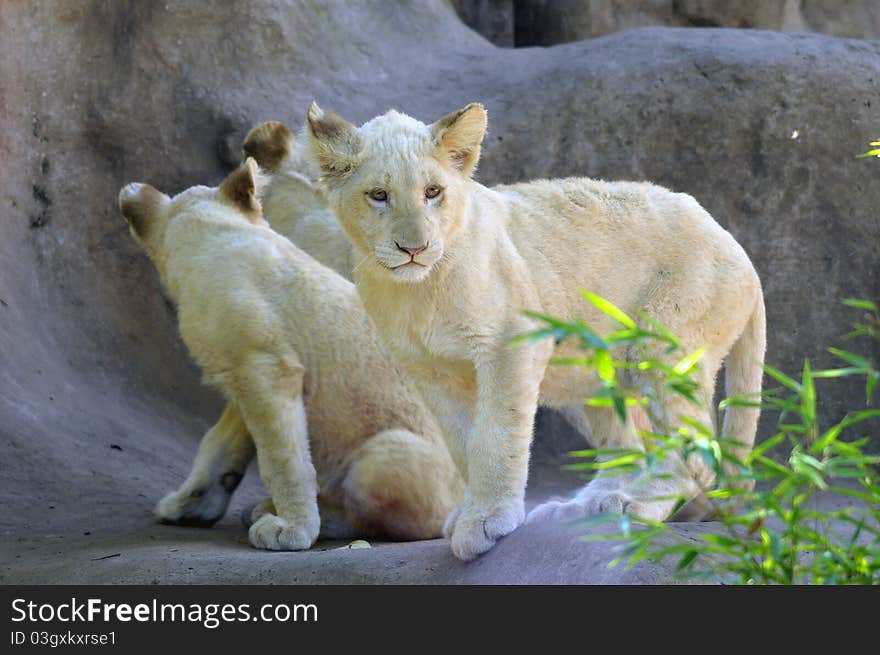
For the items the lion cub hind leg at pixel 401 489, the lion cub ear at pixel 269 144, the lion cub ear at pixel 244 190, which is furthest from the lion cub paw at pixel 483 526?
the lion cub ear at pixel 269 144

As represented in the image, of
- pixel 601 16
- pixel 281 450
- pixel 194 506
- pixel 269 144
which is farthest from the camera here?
pixel 601 16

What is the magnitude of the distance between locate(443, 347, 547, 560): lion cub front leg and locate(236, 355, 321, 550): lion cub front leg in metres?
1.41

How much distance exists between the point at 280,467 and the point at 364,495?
0.44 metres

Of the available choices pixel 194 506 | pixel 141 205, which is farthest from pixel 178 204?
pixel 194 506

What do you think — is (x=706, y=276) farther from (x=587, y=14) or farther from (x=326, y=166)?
(x=587, y=14)

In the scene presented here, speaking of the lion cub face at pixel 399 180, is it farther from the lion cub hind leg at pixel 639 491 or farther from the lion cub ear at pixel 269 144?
the lion cub ear at pixel 269 144

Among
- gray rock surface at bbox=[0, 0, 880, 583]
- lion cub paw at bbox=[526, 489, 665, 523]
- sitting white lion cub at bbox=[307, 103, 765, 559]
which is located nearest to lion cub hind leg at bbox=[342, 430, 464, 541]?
sitting white lion cub at bbox=[307, 103, 765, 559]

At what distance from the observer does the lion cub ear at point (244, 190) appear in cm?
693

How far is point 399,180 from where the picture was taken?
482cm

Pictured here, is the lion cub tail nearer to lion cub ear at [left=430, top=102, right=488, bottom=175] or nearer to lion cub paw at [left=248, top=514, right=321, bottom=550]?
lion cub ear at [left=430, top=102, right=488, bottom=175]

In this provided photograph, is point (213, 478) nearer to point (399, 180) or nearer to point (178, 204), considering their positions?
point (178, 204)

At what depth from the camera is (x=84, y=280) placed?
341 inches

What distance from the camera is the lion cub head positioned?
22.8 ft

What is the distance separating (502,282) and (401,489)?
Answer: 1579 millimetres
